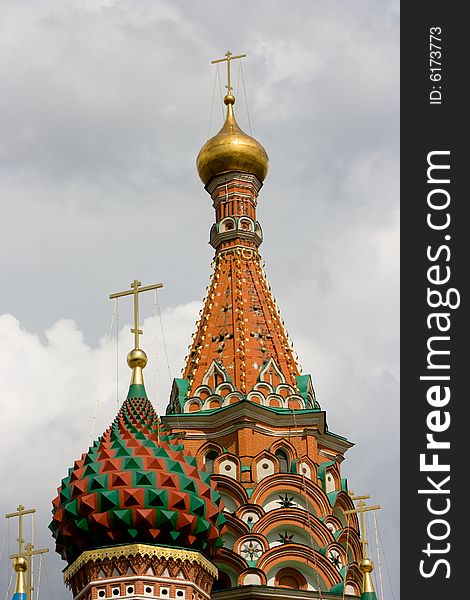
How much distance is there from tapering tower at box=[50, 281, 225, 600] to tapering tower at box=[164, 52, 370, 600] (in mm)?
3113

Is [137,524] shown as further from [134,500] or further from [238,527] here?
[238,527]

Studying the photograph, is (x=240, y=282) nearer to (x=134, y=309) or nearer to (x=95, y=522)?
(x=134, y=309)

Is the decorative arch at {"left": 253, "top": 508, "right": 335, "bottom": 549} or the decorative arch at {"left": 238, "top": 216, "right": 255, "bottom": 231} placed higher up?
the decorative arch at {"left": 238, "top": 216, "right": 255, "bottom": 231}

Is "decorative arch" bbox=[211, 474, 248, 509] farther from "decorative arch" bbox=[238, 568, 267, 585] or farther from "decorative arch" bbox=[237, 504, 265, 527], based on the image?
"decorative arch" bbox=[238, 568, 267, 585]

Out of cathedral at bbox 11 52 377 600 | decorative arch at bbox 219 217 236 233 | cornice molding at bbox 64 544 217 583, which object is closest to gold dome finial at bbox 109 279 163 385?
cathedral at bbox 11 52 377 600

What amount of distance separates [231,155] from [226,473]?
19.8ft

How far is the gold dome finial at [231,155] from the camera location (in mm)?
23594

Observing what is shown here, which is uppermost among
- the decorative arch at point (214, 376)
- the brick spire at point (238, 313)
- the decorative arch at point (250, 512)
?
the brick spire at point (238, 313)

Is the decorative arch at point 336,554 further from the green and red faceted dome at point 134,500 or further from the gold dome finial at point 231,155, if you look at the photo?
the gold dome finial at point 231,155

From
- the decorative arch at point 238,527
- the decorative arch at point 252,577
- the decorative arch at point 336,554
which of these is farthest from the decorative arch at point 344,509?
the decorative arch at point 252,577

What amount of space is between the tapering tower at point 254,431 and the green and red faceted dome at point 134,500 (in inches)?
122

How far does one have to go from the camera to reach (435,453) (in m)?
13.9

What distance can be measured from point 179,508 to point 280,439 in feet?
17.5

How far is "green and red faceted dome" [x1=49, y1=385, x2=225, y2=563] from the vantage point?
1535 centimetres
